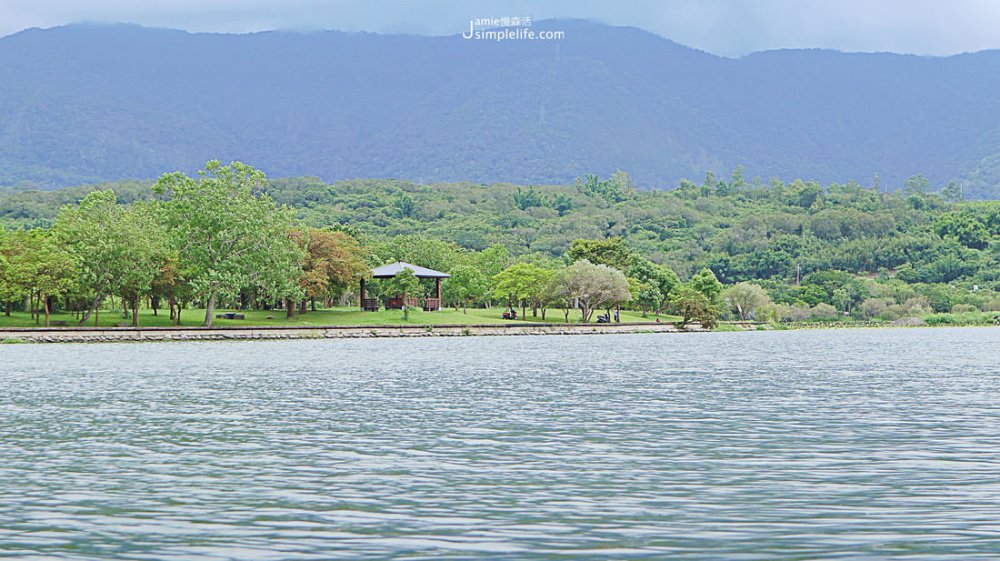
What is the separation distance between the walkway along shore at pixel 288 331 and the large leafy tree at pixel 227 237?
3784 millimetres

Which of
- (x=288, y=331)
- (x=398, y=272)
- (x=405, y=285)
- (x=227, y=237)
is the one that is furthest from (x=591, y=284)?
(x=227, y=237)

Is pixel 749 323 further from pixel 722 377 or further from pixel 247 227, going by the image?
pixel 722 377

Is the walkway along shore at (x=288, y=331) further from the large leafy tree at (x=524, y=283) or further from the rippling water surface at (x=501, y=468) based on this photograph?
the rippling water surface at (x=501, y=468)

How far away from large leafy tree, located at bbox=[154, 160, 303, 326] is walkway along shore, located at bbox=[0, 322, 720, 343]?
3784 millimetres

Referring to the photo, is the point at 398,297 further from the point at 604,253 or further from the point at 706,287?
the point at 706,287

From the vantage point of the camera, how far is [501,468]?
1995 cm

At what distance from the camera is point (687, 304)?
11794 cm

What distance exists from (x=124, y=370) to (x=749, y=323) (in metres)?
91.5

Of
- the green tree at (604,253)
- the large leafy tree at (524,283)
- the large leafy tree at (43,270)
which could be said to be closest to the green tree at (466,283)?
the large leafy tree at (524,283)

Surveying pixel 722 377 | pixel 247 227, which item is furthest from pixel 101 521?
pixel 247 227

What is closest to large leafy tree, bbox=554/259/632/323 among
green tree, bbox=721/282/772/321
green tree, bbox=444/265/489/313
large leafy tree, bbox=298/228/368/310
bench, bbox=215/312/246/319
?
green tree, bbox=444/265/489/313

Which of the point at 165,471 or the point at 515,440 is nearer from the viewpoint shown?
the point at 165,471

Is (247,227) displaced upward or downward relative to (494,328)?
upward

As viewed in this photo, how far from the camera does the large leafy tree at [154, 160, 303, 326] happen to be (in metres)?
91.8
